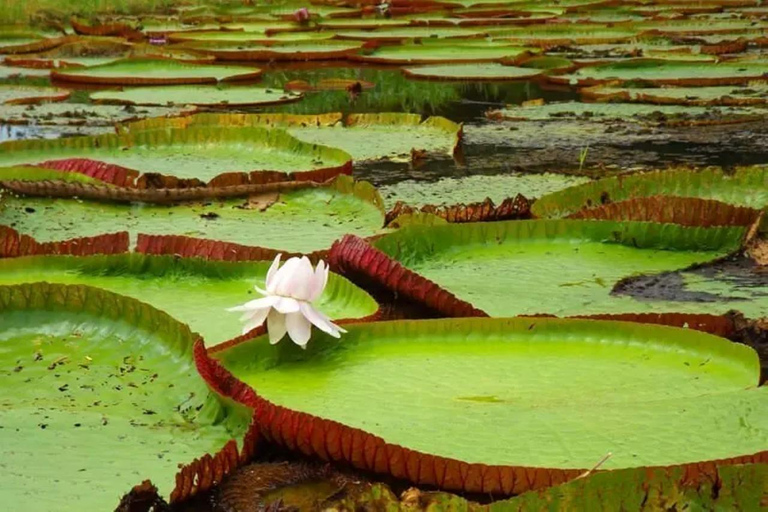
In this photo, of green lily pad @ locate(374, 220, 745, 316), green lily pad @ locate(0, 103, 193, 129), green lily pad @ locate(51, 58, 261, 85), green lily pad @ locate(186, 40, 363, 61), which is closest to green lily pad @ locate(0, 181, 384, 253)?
green lily pad @ locate(374, 220, 745, 316)

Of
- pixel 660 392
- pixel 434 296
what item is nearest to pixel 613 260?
pixel 434 296

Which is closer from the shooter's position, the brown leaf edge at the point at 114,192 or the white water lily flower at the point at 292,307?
the white water lily flower at the point at 292,307

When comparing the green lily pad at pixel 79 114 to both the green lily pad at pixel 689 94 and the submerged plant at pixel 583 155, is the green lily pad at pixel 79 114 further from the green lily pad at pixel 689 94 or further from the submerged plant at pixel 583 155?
the green lily pad at pixel 689 94

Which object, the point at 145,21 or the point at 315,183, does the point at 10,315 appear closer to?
the point at 315,183

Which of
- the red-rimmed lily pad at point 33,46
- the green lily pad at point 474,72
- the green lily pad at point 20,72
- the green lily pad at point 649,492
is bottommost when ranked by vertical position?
the green lily pad at point 20,72

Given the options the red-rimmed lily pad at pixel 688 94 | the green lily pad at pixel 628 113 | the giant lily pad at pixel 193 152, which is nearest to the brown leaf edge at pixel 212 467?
the giant lily pad at pixel 193 152

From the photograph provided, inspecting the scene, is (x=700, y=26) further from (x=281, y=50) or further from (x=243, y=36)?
(x=243, y=36)

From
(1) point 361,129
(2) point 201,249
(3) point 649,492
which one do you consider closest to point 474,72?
(1) point 361,129
